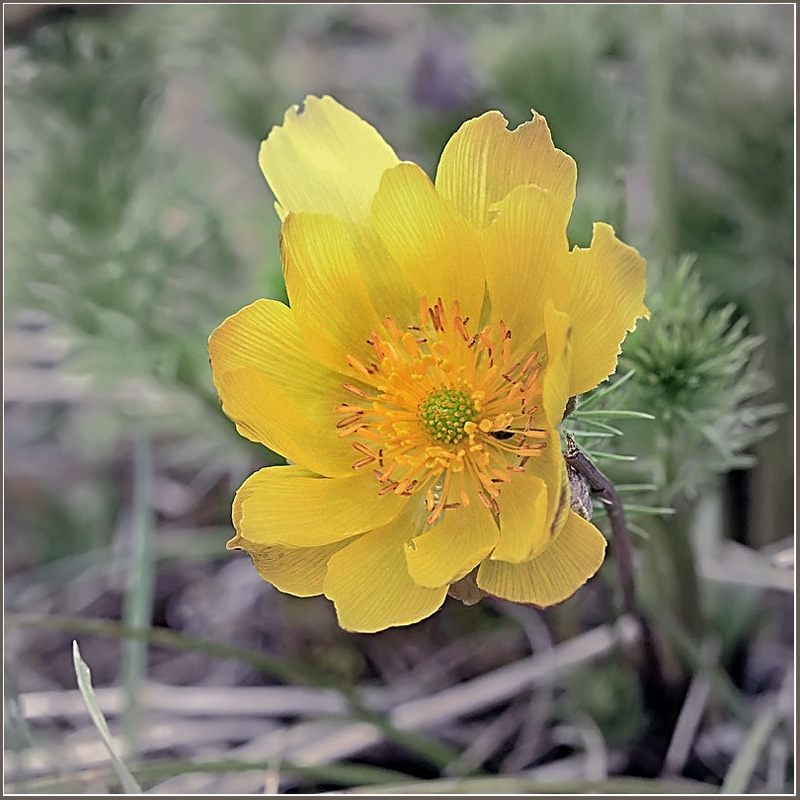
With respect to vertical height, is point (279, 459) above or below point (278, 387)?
below

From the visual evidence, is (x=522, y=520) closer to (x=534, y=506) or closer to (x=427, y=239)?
(x=534, y=506)

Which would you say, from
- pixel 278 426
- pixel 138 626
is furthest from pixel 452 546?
pixel 138 626

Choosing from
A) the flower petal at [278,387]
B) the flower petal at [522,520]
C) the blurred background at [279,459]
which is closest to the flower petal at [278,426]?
the flower petal at [278,387]

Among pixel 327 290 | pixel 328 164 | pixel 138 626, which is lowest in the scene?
pixel 138 626

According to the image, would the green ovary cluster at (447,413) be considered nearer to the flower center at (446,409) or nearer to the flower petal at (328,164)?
the flower center at (446,409)

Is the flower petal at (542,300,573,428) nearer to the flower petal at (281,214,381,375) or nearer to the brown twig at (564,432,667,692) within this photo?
the brown twig at (564,432,667,692)

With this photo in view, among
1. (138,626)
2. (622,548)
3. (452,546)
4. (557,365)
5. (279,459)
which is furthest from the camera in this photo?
(279,459)
